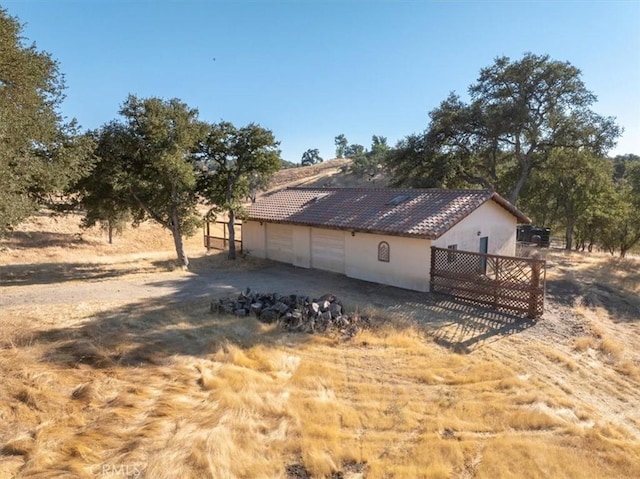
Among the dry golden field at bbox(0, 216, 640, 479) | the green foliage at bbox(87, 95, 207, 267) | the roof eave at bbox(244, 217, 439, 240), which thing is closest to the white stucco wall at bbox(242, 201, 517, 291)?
the roof eave at bbox(244, 217, 439, 240)

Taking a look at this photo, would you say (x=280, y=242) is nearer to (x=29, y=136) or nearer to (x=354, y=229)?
(x=354, y=229)

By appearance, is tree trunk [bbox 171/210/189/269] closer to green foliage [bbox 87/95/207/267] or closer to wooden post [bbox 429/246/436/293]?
green foliage [bbox 87/95/207/267]

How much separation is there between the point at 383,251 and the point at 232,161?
9.07m

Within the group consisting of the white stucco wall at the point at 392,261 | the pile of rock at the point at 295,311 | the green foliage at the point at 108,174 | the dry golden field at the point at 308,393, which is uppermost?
the green foliage at the point at 108,174

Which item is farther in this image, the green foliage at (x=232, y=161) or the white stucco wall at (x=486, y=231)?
the green foliage at (x=232, y=161)

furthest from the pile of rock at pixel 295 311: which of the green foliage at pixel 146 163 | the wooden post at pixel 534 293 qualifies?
the green foliage at pixel 146 163

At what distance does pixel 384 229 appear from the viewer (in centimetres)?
1536

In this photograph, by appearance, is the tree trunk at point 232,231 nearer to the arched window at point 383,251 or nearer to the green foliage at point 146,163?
the green foliage at point 146,163

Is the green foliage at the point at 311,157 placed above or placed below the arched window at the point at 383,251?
above

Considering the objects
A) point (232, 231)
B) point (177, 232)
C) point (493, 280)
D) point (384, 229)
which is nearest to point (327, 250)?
point (384, 229)

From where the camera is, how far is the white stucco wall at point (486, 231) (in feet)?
50.5

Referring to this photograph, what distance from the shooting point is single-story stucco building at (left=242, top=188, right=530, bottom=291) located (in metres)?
15.0

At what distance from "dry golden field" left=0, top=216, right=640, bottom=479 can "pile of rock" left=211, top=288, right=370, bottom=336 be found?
449 mm

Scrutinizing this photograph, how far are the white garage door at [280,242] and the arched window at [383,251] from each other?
18.3ft
